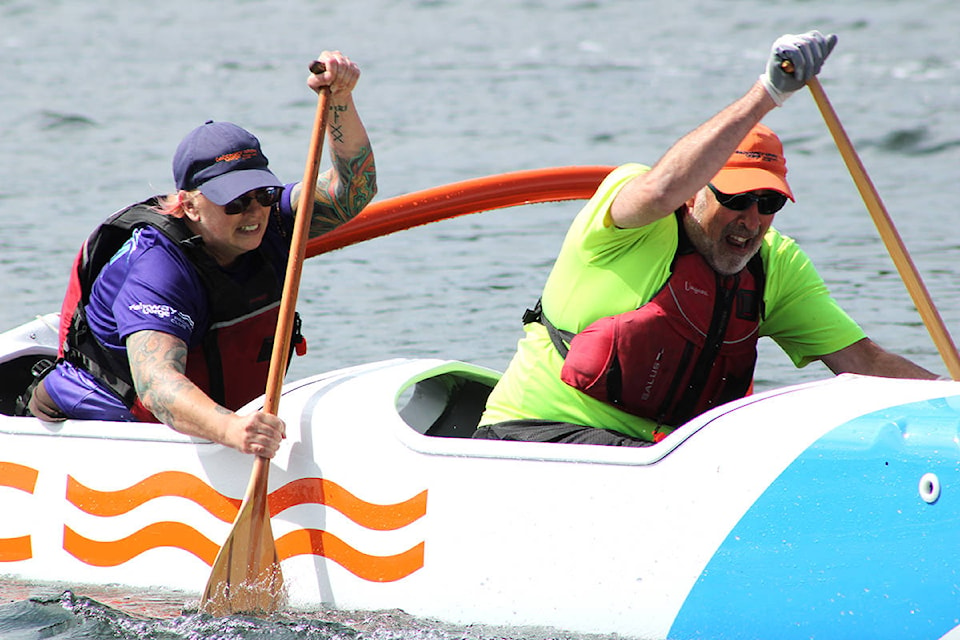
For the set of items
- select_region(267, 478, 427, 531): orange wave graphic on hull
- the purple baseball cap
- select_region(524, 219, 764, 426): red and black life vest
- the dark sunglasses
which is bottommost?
select_region(267, 478, 427, 531): orange wave graphic on hull

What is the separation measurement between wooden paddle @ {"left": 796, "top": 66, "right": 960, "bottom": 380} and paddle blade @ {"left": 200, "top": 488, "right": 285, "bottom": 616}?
169 cm

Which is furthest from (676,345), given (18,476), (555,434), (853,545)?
(18,476)

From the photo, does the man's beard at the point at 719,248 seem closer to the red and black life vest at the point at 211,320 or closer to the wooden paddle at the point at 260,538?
the wooden paddle at the point at 260,538

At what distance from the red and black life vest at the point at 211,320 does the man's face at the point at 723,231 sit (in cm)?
122

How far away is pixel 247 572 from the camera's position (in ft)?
11.4

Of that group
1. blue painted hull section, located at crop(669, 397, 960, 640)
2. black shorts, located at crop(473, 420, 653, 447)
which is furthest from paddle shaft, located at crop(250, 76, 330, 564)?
blue painted hull section, located at crop(669, 397, 960, 640)

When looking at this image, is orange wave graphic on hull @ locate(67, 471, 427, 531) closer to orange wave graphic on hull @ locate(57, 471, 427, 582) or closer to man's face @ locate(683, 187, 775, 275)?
orange wave graphic on hull @ locate(57, 471, 427, 582)

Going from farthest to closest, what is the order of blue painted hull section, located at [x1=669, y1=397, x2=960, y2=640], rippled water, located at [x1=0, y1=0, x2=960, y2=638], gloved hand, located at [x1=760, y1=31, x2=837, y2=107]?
rippled water, located at [x1=0, y1=0, x2=960, y2=638] → gloved hand, located at [x1=760, y1=31, x2=837, y2=107] → blue painted hull section, located at [x1=669, y1=397, x2=960, y2=640]

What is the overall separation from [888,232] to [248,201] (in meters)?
1.68

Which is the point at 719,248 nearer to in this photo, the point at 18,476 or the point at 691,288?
the point at 691,288

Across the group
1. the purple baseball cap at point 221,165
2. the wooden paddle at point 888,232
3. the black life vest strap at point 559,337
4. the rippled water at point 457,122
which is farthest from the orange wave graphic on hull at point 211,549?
the wooden paddle at point 888,232

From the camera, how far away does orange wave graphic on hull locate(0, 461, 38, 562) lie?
12.7ft

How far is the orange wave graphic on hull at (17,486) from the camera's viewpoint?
3881 mm

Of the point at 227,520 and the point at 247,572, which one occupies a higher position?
the point at 227,520
